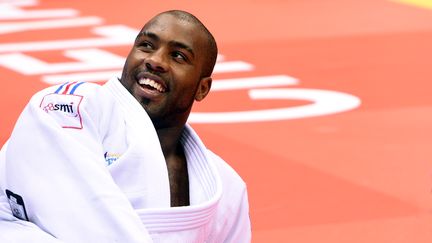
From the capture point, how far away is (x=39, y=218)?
2.98 m

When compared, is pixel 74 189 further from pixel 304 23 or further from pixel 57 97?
pixel 304 23

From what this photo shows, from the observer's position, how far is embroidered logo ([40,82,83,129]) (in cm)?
313

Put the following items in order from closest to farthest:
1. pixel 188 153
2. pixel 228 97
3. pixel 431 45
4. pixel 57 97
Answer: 1. pixel 57 97
2. pixel 188 153
3. pixel 228 97
4. pixel 431 45

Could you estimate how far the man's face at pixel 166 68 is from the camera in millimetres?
3395

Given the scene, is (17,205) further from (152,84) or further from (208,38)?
(208,38)

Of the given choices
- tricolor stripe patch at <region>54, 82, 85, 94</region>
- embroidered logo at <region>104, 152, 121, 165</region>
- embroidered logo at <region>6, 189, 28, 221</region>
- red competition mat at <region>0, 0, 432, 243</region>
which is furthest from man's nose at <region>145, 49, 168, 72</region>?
red competition mat at <region>0, 0, 432, 243</region>

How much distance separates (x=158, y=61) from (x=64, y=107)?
13.9 inches

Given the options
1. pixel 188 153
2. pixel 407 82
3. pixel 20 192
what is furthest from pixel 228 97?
pixel 20 192

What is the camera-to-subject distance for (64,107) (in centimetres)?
317

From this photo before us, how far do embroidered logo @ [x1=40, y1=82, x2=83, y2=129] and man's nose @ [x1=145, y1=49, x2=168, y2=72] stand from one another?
11.0 inches

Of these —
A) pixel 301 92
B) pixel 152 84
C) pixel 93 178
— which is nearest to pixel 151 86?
pixel 152 84

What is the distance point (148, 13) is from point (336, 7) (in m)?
1.80

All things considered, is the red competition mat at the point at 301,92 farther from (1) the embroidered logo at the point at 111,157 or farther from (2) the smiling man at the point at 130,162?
(1) the embroidered logo at the point at 111,157

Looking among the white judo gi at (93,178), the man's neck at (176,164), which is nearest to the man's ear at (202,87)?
the man's neck at (176,164)
